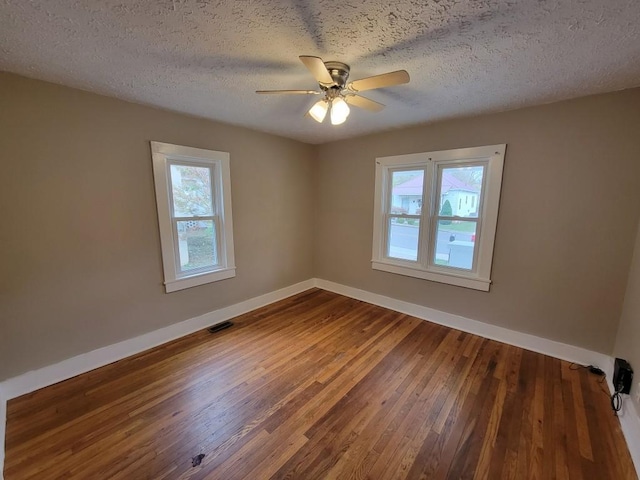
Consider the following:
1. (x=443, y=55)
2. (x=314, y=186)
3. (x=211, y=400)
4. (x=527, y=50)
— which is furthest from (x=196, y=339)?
(x=527, y=50)

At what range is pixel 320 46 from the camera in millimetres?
1491

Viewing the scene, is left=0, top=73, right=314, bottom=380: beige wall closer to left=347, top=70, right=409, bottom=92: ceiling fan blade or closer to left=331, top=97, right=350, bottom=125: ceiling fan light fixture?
left=331, top=97, right=350, bottom=125: ceiling fan light fixture

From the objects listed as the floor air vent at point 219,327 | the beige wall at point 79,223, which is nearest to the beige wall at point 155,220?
the beige wall at point 79,223

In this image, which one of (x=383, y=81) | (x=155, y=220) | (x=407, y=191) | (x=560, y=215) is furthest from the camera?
(x=407, y=191)

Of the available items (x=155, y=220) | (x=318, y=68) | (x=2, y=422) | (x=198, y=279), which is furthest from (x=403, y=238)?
(x=2, y=422)

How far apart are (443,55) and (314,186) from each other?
9.06 feet

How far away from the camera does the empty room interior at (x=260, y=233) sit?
1.42 meters

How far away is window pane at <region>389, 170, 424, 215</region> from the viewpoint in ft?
10.6

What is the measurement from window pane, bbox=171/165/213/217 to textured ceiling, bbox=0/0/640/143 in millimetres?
745

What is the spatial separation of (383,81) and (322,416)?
2233 mm

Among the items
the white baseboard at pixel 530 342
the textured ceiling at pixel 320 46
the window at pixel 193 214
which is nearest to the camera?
the textured ceiling at pixel 320 46

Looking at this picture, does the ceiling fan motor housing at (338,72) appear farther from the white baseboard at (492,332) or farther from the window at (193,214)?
the white baseboard at (492,332)

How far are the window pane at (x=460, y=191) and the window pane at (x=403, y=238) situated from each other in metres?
0.40

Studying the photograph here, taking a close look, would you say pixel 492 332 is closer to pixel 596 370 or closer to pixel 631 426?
pixel 596 370
